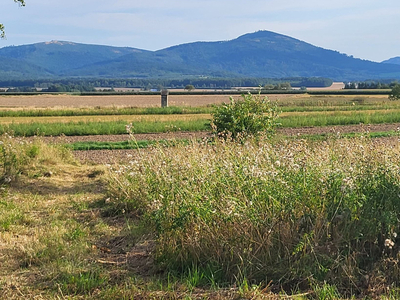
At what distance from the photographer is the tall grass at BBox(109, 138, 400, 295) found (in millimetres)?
4941

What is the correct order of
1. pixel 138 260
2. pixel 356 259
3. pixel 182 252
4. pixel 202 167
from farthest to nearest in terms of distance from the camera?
pixel 202 167
pixel 138 260
pixel 182 252
pixel 356 259

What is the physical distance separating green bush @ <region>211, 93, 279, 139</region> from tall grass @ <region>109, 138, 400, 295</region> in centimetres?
672

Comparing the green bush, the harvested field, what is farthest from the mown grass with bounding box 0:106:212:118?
the green bush

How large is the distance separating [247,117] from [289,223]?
7.77 metres

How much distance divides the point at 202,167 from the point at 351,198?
208cm

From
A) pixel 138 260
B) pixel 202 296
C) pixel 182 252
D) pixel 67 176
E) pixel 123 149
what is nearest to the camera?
pixel 202 296

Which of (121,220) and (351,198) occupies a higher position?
(351,198)

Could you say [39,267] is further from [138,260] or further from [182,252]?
[182,252]

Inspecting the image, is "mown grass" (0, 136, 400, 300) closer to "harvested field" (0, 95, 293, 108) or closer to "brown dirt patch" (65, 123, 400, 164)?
"brown dirt patch" (65, 123, 400, 164)

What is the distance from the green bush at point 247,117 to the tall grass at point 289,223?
672 cm

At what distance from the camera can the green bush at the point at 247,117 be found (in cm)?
1279

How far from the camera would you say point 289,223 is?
5246 mm

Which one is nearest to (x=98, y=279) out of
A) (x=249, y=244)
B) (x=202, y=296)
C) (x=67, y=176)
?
(x=202, y=296)

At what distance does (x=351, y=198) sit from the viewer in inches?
207
